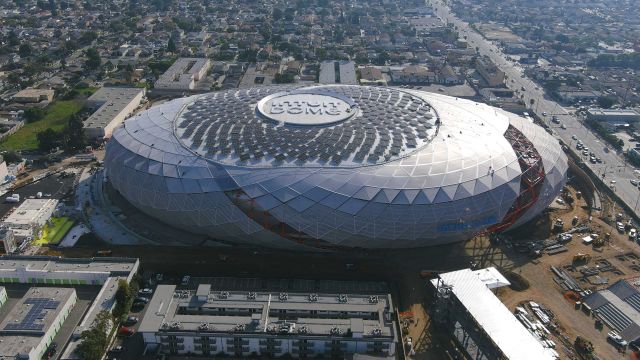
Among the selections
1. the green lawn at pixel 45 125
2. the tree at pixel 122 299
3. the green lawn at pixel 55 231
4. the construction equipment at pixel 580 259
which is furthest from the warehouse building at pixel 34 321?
the construction equipment at pixel 580 259

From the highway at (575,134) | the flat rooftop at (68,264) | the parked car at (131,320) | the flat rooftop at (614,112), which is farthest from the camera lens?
the flat rooftop at (614,112)

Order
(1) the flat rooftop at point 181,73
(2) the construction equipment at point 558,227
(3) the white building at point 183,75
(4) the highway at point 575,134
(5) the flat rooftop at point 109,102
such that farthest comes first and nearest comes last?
(1) the flat rooftop at point 181,73 < (3) the white building at point 183,75 < (5) the flat rooftop at point 109,102 < (4) the highway at point 575,134 < (2) the construction equipment at point 558,227

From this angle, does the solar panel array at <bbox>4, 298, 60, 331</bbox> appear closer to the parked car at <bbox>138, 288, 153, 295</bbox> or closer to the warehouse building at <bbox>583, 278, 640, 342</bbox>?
the parked car at <bbox>138, 288, 153, 295</bbox>

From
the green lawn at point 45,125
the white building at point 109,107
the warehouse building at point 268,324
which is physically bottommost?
the green lawn at point 45,125

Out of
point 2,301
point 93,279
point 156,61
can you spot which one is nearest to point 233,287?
point 93,279

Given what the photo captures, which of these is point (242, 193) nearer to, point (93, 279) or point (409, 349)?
point (93, 279)

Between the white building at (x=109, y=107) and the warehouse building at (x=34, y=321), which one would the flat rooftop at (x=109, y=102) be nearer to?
the white building at (x=109, y=107)

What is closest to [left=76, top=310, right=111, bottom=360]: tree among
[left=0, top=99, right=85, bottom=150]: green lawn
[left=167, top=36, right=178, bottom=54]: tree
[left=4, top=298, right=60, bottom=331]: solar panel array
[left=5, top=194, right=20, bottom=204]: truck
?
[left=4, top=298, right=60, bottom=331]: solar panel array

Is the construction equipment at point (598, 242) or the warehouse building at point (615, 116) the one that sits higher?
the construction equipment at point (598, 242)
